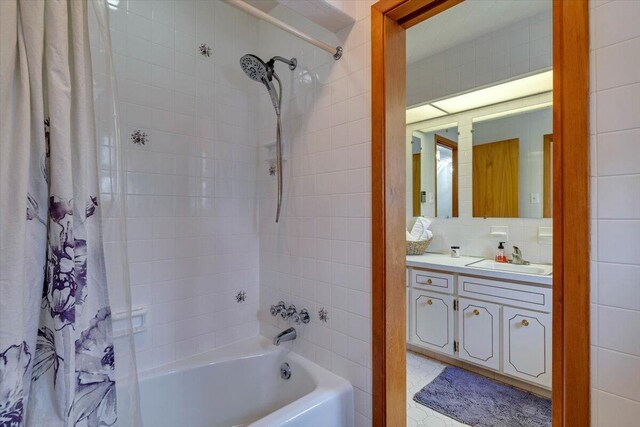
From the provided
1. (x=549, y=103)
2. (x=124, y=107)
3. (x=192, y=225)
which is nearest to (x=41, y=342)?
(x=192, y=225)

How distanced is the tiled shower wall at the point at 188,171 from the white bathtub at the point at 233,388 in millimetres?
126

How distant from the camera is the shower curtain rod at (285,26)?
107 cm

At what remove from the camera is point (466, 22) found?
222 centimetres

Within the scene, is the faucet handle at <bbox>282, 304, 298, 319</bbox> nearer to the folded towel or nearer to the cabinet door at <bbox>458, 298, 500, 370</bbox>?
the cabinet door at <bbox>458, 298, 500, 370</bbox>

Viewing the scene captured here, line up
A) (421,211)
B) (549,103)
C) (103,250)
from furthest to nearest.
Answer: (421,211)
(549,103)
(103,250)

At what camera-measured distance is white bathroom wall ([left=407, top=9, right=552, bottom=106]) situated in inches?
82.8

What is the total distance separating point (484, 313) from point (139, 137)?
2.38m

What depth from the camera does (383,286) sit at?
1.20m

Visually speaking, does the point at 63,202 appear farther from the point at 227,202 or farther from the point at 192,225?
the point at 227,202

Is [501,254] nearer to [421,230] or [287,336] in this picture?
[421,230]

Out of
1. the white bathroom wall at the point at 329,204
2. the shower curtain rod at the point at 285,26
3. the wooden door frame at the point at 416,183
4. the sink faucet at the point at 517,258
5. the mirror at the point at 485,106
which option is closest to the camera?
the shower curtain rod at the point at 285,26

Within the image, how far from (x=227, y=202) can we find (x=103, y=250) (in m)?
1.05

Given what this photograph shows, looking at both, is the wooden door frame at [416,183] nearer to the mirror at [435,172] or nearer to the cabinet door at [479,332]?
the mirror at [435,172]

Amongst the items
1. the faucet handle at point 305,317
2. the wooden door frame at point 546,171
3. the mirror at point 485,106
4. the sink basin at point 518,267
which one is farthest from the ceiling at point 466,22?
the faucet handle at point 305,317
